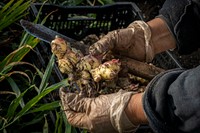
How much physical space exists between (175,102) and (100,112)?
1.14 ft

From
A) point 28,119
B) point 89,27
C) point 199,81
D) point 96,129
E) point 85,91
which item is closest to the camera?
point 199,81

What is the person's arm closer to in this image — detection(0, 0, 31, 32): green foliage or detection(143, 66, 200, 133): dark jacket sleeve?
detection(143, 66, 200, 133): dark jacket sleeve

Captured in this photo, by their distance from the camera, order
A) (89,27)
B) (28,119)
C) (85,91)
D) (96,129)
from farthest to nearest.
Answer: (89,27), (28,119), (85,91), (96,129)

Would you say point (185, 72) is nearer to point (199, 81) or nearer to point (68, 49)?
point (199, 81)

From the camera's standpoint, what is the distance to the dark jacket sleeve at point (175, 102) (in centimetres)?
107

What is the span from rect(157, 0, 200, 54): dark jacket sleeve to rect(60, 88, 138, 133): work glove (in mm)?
427

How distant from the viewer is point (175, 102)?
1.10 meters

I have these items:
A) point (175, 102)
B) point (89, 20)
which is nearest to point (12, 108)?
Result: point (89, 20)

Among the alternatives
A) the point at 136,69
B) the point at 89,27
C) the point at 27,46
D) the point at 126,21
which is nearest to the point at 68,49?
the point at 27,46

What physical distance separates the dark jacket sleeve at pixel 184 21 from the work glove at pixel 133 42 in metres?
0.12

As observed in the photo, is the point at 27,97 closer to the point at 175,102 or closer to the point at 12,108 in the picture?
the point at 12,108

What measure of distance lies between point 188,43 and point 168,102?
23.8 inches

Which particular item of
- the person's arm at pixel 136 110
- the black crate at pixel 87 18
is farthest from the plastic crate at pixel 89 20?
the person's arm at pixel 136 110

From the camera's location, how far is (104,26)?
211 centimetres
